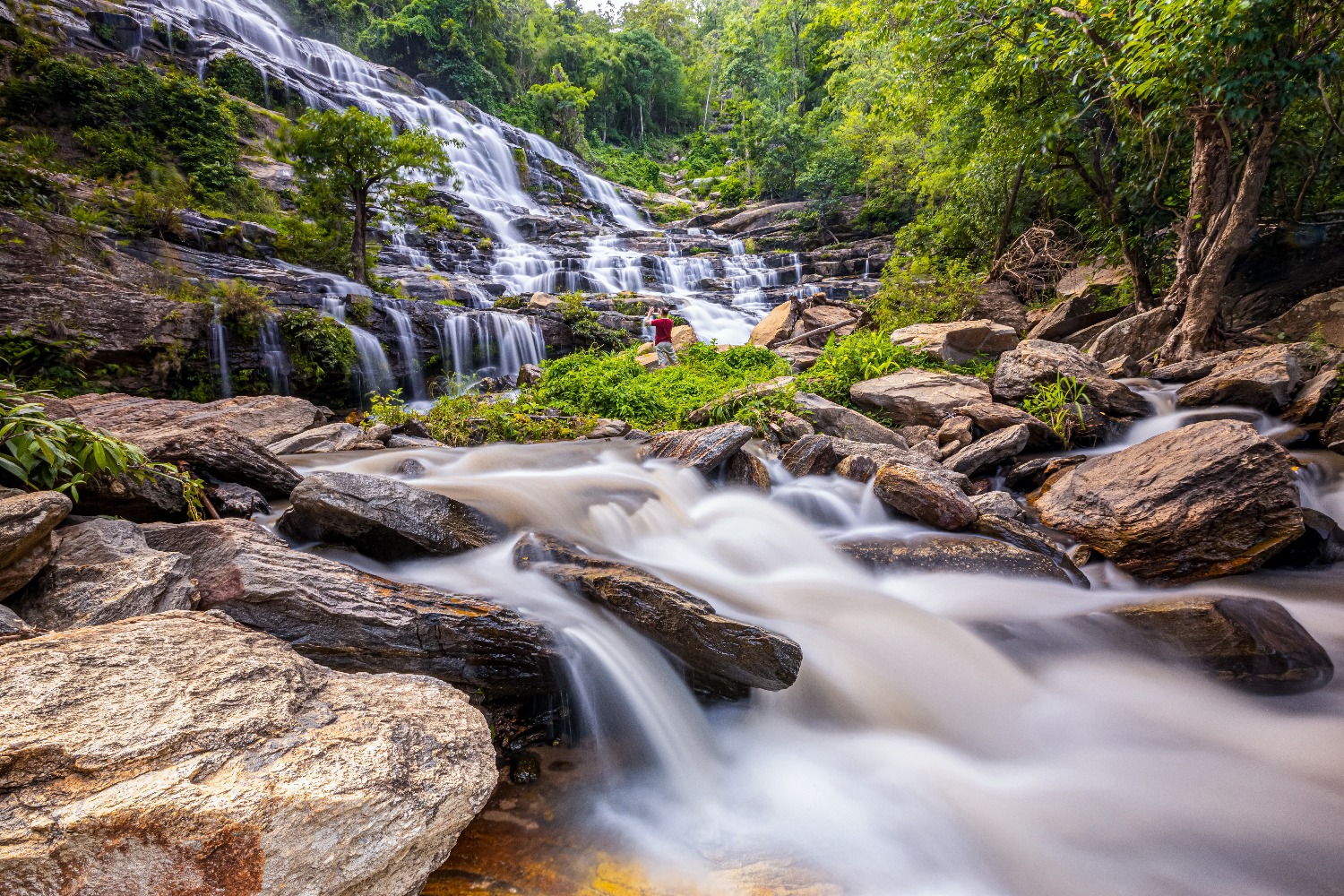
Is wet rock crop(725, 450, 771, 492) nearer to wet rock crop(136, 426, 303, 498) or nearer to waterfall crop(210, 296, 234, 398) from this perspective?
wet rock crop(136, 426, 303, 498)

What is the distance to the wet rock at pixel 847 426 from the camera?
22.6 feet

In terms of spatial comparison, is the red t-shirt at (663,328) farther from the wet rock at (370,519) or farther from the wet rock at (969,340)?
the wet rock at (370,519)

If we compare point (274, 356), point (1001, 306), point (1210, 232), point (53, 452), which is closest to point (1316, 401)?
point (1210, 232)

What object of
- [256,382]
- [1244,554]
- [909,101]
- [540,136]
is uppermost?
[540,136]

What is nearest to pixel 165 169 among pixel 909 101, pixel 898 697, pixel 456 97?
pixel 909 101

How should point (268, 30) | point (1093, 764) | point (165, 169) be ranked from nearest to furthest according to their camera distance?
point (1093, 764)
point (165, 169)
point (268, 30)

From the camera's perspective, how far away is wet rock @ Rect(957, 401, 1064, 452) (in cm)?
613

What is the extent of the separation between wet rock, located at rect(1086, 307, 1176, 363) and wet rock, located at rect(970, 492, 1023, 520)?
18.3 ft

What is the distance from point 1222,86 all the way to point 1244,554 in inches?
208

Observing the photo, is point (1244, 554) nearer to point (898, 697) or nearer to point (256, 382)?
point (898, 697)

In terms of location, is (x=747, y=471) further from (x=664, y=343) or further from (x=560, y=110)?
(x=560, y=110)

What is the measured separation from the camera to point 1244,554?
A: 12.9 feet

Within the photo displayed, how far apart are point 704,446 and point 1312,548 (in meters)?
4.82

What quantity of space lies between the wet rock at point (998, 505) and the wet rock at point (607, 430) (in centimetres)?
446
